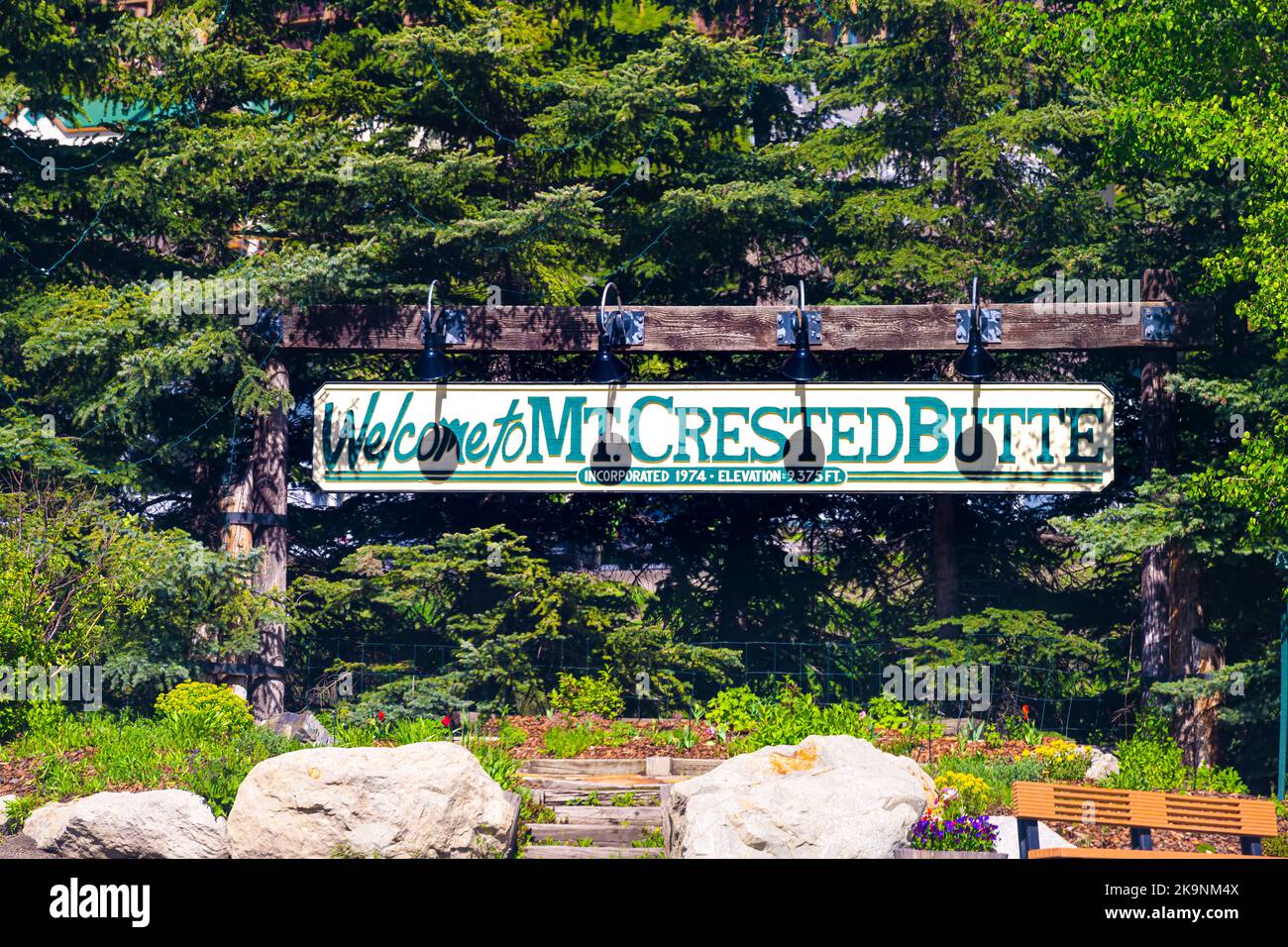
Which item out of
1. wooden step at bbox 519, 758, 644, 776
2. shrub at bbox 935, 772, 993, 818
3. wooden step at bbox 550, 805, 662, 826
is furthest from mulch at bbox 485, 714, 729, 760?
shrub at bbox 935, 772, 993, 818

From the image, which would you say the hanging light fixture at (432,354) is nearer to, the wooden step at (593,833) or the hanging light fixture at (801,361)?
the hanging light fixture at (801,361)

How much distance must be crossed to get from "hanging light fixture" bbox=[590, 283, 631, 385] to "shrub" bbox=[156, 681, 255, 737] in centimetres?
489

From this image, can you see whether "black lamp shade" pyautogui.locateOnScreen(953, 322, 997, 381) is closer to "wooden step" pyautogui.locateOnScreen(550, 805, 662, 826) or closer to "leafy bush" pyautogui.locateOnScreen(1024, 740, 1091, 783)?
"leafy bush" pyautogui.locateOnScreen(1024, 740, 1091, 783)

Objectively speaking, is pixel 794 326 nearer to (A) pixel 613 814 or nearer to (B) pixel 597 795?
(B) pixel 597 795

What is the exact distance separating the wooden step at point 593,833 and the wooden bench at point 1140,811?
10.6 feet

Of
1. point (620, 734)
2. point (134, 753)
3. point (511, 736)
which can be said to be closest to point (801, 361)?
point (620, 734)

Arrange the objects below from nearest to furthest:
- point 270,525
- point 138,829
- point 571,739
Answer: point 138,829 < point 571,739 < point 270,525

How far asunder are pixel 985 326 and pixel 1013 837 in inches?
203

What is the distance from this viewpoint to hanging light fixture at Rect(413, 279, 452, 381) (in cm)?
1547

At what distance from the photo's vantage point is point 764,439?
15750 millimetres

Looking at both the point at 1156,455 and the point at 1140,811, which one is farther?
the point at 1156,455

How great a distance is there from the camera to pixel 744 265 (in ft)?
61.9

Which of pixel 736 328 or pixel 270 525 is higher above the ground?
pixel 736 328

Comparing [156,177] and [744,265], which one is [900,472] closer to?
[744,265]
